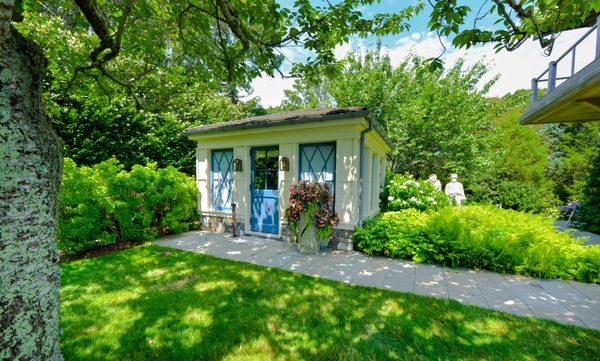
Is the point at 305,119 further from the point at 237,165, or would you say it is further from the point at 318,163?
the point at 237,165

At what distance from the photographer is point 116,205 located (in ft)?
17.0

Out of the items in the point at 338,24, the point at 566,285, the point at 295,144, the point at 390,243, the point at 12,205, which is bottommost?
the point at 566,285

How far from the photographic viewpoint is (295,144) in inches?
231

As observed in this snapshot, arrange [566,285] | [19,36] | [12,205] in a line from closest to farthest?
[12,205], [19,36], [566,285]

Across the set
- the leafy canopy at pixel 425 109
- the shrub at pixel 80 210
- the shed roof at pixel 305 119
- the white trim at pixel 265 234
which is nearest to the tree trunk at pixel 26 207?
the shed roof at pixel 305 119

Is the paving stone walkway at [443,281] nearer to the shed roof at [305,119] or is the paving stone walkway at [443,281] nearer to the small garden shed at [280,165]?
the small garden shed at [280,165]

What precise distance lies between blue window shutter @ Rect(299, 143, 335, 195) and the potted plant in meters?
0.48

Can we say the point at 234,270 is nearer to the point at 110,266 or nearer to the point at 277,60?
the point at 110,266

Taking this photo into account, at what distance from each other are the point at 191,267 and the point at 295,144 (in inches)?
132

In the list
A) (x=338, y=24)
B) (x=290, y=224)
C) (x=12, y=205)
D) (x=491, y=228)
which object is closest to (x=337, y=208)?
(x=290, y=224)

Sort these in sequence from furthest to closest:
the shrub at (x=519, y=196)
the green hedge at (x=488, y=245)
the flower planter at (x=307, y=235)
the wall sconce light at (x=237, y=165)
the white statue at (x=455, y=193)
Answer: the shrub at (x=519, y=196)
the white statue at (x=455, y=193)
the wall sconce light at (x=237, y=165)
the flower planter at (x=307, y=235)
the green hedge at (x=488, y=245)

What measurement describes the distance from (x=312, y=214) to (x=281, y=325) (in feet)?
8.79

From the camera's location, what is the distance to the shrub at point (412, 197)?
817cm

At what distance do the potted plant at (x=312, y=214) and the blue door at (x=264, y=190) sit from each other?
110 cm
